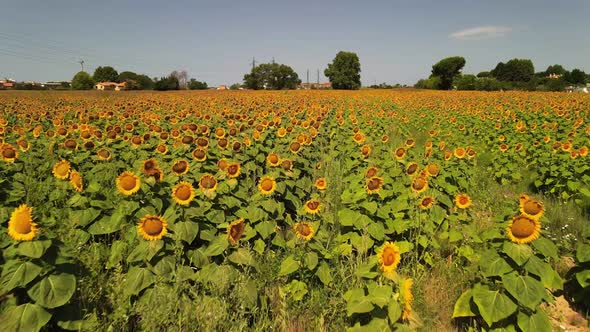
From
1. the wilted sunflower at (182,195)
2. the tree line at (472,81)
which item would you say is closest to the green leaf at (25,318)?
the wilted sunflower at (182,195)

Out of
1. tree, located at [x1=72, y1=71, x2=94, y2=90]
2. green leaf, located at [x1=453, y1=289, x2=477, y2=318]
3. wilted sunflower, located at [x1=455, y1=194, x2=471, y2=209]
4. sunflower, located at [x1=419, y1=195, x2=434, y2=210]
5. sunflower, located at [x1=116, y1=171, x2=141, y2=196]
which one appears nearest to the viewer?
green leaf, located at [x1=453, y1=289, x2=477, y2=318]

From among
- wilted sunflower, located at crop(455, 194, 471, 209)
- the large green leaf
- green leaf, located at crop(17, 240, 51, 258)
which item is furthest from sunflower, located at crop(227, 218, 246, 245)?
wilted sunflower, located at crop(455, 194, 471, 209)

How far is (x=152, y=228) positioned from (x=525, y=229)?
3.00 meters

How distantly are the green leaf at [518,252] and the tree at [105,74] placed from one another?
107840 millimetres

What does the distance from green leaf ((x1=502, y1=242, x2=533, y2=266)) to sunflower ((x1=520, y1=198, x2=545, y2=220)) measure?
0.27m

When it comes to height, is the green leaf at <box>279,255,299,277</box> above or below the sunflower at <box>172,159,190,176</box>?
below

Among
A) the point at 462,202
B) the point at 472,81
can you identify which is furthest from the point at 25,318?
the point at 472,81

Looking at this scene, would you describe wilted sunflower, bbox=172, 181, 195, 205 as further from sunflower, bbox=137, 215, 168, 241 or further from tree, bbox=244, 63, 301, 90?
tree, bbox=244, 63, 301, 90

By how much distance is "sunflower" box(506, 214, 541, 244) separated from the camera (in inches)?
110

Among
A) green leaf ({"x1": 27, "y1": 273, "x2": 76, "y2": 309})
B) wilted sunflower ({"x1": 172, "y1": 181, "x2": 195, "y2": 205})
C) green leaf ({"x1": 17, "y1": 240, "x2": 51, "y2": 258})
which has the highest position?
wilted sunflower ({"x1": 172, "y1": 181, "x2": 195, "y2": 205})

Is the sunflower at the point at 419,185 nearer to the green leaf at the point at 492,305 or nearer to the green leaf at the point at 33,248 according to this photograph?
the green leaf at the point at 492,305

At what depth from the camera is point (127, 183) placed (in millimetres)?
3488

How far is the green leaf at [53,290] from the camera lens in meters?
2.29

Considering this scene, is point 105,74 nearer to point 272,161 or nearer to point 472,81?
point 472,81
